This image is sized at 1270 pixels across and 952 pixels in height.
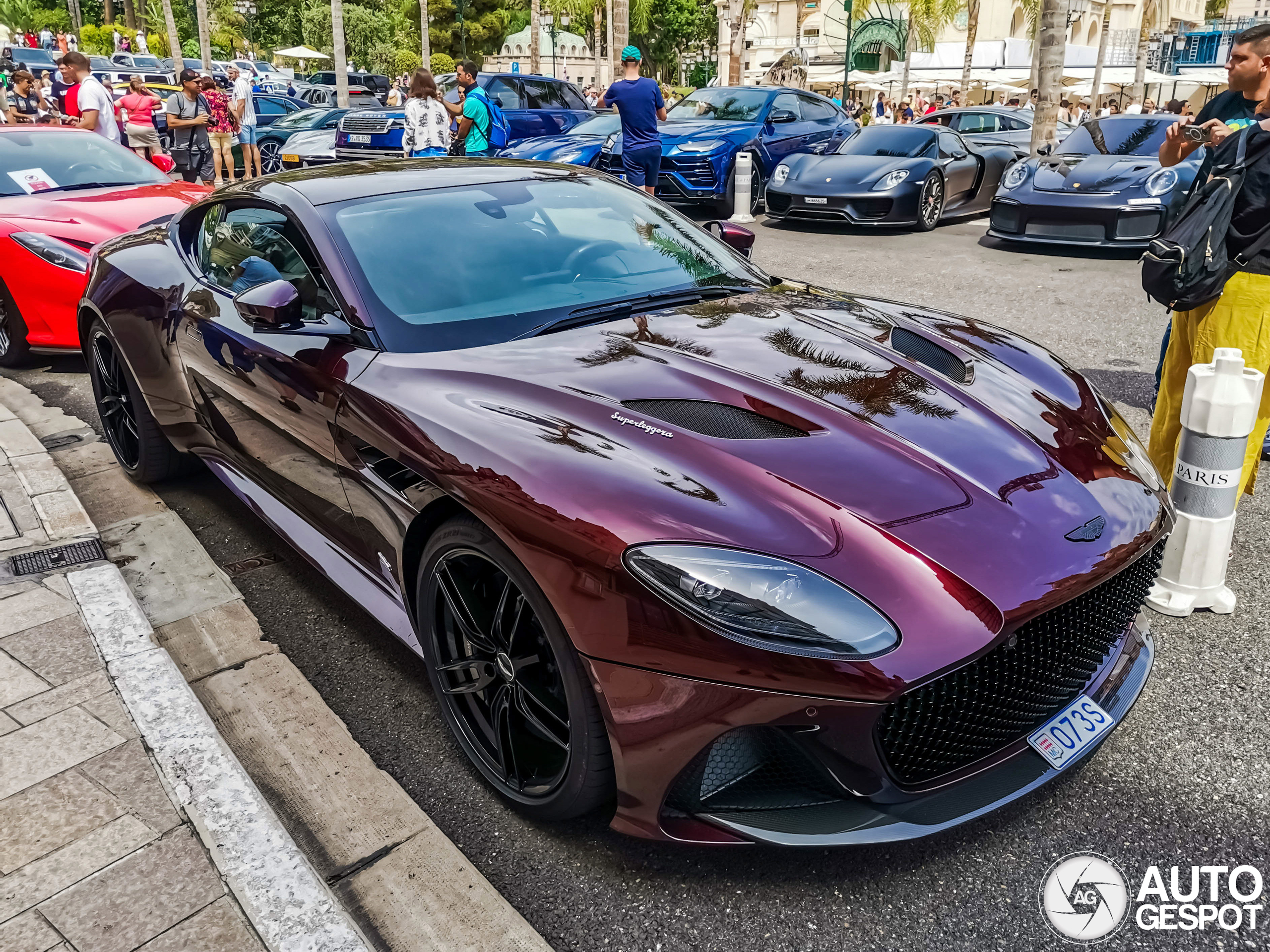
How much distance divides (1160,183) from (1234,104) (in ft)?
20.5

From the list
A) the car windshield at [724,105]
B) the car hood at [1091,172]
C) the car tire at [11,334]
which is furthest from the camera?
the car windshield at [724,105]

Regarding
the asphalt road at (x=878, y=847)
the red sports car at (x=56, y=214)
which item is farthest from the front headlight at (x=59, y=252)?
the asphalt road at (x=878, y=847)

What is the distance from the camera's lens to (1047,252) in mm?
10266

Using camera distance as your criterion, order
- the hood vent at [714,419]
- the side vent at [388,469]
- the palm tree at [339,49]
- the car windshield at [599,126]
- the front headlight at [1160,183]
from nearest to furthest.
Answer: the hood vent at [714,419], the side vent at [388,469], the front headlight at [1160,183], the car windshield at [599,126], the palm tree at [339,49]

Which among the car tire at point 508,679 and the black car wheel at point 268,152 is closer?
the car tire at point 508,679

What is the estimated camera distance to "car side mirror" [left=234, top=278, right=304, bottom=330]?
2.86 m

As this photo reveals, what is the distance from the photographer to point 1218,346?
351cm

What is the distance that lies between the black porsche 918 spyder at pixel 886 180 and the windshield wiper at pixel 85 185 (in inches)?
269

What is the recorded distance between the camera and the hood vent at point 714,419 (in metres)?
2.28

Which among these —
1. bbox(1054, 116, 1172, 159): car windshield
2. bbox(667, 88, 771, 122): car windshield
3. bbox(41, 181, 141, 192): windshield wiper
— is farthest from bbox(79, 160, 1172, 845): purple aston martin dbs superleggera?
bbox(667, 88, 771, 122): car windshield

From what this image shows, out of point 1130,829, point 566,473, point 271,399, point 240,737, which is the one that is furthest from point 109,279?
point 1130,829

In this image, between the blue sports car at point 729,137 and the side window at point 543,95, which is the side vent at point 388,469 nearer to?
the blue sports car at point 729,137

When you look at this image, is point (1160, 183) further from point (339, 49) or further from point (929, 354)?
point (339, 49)

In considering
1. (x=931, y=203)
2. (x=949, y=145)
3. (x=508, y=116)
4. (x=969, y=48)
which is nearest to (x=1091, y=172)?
(x=931, y=203)
